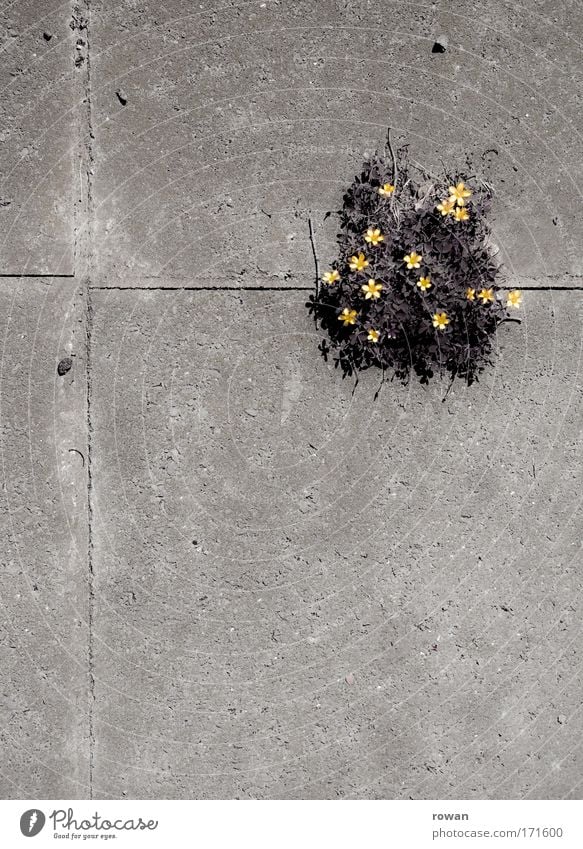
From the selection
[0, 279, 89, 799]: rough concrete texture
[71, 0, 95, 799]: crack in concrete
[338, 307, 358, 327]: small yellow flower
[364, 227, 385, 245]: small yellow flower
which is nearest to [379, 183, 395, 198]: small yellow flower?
[364, 227, 385, 245]: small yellow flower

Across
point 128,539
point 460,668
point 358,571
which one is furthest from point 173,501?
point 460,668

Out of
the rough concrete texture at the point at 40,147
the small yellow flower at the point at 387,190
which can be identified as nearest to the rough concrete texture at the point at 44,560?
the rough concrete texture at the point at 40,147

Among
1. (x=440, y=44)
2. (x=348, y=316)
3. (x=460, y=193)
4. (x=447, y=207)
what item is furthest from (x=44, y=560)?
(x=440, y=44)

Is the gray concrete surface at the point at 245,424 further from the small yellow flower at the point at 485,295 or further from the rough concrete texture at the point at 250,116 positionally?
the small yellow flower at the point at 485,295

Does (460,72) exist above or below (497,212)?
above

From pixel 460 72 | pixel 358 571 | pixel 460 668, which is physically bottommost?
pixel 460 668

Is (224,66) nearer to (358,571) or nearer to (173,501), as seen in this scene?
(173,501)
